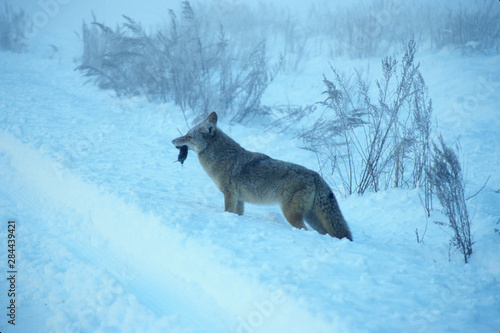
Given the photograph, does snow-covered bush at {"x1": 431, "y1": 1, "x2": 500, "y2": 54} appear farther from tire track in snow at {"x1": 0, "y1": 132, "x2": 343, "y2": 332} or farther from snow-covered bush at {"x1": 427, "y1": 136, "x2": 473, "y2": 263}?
tire track in snow at {"x1": 0, "y1": 132, "x2": 343, "y2": 332}

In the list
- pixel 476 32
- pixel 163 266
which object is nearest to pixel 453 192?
pixel 163 266

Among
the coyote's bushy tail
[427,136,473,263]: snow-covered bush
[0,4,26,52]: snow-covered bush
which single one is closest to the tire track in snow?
the coyote's bushy tail

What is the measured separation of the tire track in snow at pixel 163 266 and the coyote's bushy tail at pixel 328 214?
4.42 ft

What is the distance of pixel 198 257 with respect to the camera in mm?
2789

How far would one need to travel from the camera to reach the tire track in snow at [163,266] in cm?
217

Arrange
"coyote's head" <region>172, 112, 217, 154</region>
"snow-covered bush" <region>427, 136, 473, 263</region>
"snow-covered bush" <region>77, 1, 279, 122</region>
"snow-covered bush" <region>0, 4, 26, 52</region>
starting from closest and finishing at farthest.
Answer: "snow-covered bush" <region>427, 136, 473, 263</region> → "coyote's head" <region>172, 112, 217, 154</region> → "snow-covered bush" <region>77, 1, 279, 122</region> → "snow-covered bush" <region>0, 4, 26, 52</region>

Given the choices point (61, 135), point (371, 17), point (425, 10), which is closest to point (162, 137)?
point (61, 135)

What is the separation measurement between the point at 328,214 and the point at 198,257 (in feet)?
5.02

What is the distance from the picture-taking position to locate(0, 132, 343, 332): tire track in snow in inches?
85.3

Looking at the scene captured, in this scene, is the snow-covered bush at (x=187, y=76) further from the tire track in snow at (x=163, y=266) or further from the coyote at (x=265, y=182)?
the tire track in snow at (x=163, y=266)

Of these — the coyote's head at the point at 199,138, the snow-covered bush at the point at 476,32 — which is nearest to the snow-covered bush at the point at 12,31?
the coyote's head at the point at 199,138

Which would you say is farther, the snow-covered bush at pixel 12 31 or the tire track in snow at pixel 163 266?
the snow-covered bush at pixel 12 31

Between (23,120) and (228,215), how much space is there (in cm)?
565

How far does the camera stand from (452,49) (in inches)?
489
